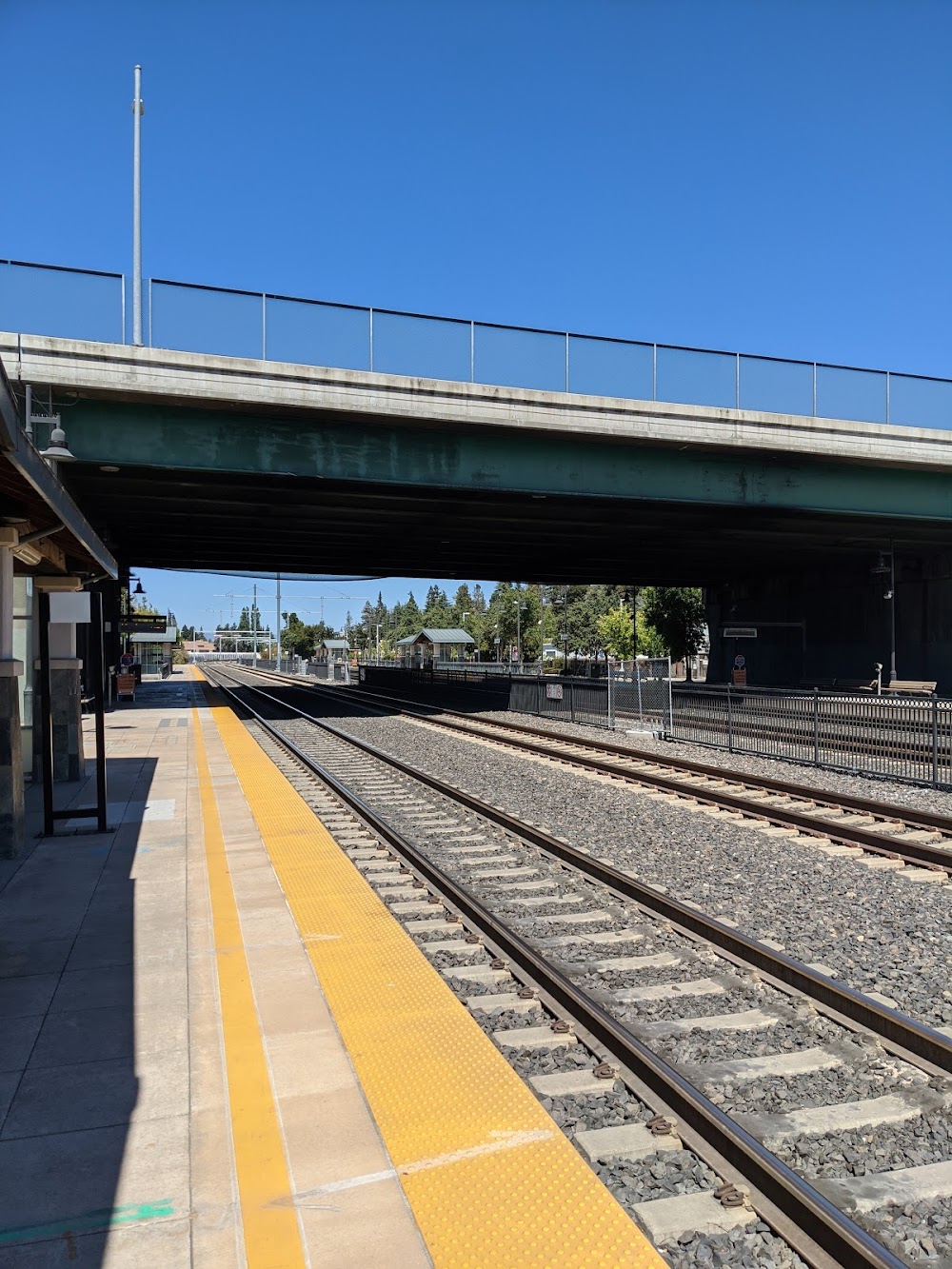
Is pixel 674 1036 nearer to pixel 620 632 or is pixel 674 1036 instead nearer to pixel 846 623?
pixel 846 623

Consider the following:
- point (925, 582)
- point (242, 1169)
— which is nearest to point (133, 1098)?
point (242, 1169)

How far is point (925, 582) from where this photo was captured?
3409 cm

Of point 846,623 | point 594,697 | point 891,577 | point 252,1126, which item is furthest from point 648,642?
point 252,1126

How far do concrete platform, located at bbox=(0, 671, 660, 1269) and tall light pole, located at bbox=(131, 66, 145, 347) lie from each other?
571 inches

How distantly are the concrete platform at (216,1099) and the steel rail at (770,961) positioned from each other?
1745 mm

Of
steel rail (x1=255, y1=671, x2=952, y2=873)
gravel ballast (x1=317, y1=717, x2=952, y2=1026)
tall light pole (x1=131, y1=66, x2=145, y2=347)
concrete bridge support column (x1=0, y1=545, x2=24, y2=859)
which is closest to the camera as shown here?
gravel ballast (x1=317, y1=717, x2=952, y2=1026)

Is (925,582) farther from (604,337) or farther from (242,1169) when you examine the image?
(242,1169)

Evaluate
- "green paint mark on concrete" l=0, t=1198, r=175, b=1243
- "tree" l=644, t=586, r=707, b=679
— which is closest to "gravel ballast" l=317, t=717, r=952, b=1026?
"green paint mark on concrete" l=0, t=1198, r=175, b=1243

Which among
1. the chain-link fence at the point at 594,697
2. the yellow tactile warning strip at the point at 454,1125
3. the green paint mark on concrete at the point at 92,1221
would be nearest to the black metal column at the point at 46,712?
the yellow tactile warning strip at the point at 454,1125

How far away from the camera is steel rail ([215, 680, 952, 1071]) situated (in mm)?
4500

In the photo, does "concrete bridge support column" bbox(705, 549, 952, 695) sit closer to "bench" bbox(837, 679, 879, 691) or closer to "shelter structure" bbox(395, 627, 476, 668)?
"bench" bbox(837, 679, 879, 691)

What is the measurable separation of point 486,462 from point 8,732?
15.3 m

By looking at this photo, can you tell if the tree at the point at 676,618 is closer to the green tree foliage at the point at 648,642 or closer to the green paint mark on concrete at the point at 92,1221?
the green tree foliage at the point at 648,642

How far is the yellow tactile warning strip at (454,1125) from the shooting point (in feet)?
9.92
